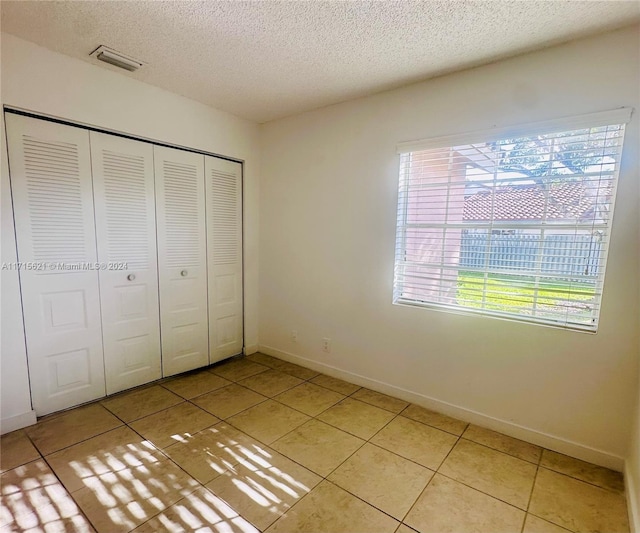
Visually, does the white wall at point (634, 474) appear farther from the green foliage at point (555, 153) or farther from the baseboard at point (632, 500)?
the green foliage at point (555, 153)

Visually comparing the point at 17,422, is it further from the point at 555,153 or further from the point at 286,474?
the point at 555,153

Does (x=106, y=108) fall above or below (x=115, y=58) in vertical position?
below

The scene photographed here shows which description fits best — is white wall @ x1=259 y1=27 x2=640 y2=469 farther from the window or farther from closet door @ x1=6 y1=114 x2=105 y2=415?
closet door @ x1=6 y1=114 x2=105 y2=415

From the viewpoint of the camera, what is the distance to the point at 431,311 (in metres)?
2.49

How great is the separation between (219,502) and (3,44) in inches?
114

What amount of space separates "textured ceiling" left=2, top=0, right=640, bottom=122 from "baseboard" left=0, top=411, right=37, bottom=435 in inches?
95.2

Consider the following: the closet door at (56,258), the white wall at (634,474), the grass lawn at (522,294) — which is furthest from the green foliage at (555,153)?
the closet door at (56,258)

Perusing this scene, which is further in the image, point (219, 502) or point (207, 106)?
point (207, 106)

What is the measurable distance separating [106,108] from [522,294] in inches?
127

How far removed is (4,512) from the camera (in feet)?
5.06

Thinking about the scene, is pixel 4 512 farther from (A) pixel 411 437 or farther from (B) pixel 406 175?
(B) pixel 406 175

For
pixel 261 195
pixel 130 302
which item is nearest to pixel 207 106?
pixel 261 195

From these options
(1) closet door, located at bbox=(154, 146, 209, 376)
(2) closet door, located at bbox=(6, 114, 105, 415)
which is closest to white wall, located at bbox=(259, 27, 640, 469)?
(1) closet door, located at bbox=(154, 146, 209, 376)

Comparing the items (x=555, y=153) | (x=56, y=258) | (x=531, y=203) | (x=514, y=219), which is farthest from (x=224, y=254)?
(x=555, y=153)
